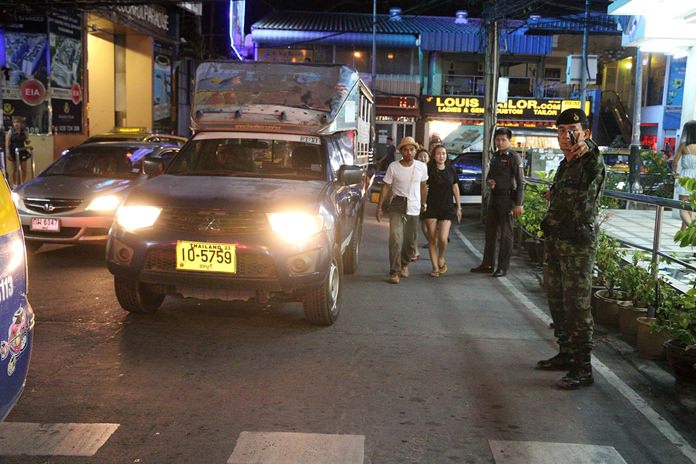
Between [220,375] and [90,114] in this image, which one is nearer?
[220,375]

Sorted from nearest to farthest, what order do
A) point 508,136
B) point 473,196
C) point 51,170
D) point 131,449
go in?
point 131,449 → point 508,136 → point 51,170 → point 473,196

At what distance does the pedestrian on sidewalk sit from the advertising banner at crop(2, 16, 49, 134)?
15270 mm

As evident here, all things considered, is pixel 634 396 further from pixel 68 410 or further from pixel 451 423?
pixel 68 410

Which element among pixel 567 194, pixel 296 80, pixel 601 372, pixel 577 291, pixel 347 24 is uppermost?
pixel 347 24

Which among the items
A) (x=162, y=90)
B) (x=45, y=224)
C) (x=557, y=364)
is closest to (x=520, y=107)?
(x=162, y=90)

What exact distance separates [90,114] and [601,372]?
24.5m

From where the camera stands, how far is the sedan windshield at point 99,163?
1073cm

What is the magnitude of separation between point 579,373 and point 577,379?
0.05m

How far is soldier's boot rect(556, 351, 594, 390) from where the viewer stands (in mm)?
5297

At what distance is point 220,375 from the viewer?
5.29 m

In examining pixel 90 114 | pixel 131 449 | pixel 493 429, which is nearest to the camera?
pixel 131 449

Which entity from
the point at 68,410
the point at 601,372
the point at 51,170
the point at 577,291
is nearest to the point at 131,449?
the point at 68,410

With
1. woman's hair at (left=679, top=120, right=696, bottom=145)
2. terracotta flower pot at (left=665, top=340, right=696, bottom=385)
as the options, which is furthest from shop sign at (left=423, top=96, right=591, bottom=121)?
terracotta flower pot at (left=665, top=340, right=696, bottom=385)

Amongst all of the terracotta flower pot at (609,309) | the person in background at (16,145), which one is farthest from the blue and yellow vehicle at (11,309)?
the person in background at (16,145)
